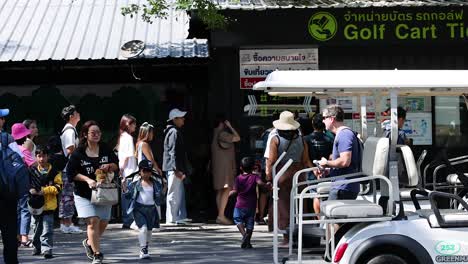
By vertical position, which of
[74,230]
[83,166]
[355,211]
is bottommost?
[74,230]

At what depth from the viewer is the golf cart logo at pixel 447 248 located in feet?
24.5

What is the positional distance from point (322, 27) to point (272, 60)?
1.03m

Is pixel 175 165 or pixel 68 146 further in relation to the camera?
pixel 175 165

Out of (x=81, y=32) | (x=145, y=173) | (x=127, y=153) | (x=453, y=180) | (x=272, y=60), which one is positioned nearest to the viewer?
(x=453, y=180)

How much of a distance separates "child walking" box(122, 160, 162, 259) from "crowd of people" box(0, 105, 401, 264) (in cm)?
1

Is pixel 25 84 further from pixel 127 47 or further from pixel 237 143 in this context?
pixel 237 143

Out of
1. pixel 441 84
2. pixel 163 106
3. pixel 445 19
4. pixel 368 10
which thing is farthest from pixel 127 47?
pixel 441 84

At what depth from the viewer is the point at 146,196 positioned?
10438 mm

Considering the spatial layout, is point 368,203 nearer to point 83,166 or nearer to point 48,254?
point 83,166

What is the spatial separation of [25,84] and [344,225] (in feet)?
27.4

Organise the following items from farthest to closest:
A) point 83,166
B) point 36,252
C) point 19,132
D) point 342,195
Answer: point 36,252
point 19,132
point 83,166
point 342,195

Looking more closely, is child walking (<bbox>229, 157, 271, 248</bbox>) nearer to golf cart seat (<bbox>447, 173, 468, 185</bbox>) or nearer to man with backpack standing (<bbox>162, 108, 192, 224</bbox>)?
man with backpack standing (<bbox>162, 108, 192, 224</bbox>)

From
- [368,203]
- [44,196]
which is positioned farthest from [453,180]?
[44,196]

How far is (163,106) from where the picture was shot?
1459 centimetres
